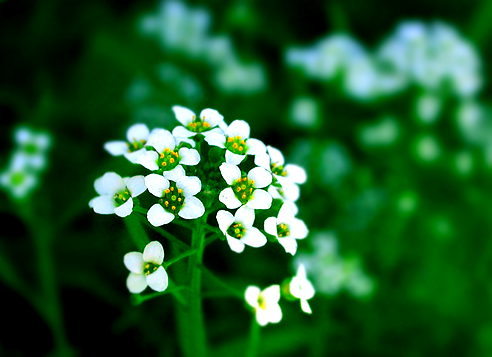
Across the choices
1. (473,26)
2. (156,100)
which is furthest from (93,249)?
(473,26)

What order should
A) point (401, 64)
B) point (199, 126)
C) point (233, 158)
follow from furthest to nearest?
point (401, 64) → point (199, 126) → point (233, 158)

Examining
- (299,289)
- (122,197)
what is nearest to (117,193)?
(122,197)

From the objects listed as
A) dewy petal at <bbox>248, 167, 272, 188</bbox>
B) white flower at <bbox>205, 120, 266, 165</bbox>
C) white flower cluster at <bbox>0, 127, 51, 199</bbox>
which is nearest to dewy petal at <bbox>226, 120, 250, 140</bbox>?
white flower at <bbox>205, 120, 266, 165</bbox>

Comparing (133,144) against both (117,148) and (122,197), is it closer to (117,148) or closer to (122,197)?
(117,148)

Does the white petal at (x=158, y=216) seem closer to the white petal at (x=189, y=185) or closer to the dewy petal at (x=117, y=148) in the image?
the white petal at (x=189, y=185)

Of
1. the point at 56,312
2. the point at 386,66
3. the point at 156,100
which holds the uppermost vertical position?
the point at 386,66

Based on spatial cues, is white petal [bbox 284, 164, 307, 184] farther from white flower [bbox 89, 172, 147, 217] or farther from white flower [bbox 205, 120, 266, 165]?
white flower [bbox 89, 172, 147, 217]

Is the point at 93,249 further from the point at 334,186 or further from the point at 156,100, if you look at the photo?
the point at 334,186
